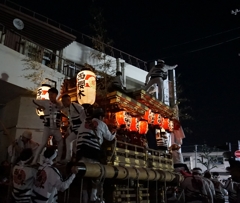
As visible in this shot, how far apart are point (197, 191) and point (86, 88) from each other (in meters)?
5.14

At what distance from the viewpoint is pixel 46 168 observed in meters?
5.00

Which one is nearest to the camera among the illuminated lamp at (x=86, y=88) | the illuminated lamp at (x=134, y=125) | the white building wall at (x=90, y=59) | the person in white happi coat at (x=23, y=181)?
the person in white happi coat at (x=23, y=181)

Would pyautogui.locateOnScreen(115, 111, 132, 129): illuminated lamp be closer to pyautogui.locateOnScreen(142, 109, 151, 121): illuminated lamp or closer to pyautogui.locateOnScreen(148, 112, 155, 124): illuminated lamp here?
pyautogui.locateOnScreen(142, 109, 151, 121): illuminated lamp

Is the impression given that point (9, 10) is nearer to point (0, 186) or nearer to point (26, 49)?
point (26, 49)

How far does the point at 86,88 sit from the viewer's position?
8758 millimetres

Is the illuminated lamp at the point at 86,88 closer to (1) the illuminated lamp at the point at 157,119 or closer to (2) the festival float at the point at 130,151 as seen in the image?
(2) the festival float at the point at 130,151

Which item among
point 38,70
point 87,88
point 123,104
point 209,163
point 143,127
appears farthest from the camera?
point 209,163

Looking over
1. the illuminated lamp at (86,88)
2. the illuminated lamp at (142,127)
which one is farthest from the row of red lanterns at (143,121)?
the illuminated lamp at (86,88)

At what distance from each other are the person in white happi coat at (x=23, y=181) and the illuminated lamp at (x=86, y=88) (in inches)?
143

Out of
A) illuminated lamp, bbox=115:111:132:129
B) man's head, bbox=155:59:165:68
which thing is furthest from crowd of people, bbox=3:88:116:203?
man's head, bbox=155:59:165:68

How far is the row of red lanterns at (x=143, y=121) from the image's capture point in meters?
10.3

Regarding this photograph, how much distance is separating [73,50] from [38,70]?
5.31 meters

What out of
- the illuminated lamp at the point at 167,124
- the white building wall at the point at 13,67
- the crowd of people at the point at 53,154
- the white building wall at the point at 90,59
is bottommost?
the crowd of people at the point at 53,154

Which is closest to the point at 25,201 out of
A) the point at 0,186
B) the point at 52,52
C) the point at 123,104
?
the point at 0,186
